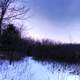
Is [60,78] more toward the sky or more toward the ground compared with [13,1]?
more toward the ground

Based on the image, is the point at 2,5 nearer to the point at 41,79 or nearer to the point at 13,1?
the point at 13,1

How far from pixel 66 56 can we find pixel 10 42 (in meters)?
20.3

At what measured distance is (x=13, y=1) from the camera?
14492mm

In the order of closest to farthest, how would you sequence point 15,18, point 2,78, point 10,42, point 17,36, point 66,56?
point 2,78, point 15,18, point 66,56, point 10,42, point 17,36

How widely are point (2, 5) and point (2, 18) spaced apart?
4.10ft

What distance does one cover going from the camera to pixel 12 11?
13.0m

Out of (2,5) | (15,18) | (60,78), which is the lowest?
(60,78)

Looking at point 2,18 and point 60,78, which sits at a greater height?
point 2,18

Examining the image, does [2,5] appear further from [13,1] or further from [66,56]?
[66,56]

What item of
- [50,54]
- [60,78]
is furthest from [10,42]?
[60,78]

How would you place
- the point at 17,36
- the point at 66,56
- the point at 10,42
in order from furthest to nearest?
the point at 17,36
the point at 10,42
the point at 66,56

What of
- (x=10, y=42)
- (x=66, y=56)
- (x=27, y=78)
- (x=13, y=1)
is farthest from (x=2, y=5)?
(x=10, y=42)

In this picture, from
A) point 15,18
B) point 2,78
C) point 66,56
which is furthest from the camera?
point 66,56

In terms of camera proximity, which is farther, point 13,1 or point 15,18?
point 13,1
